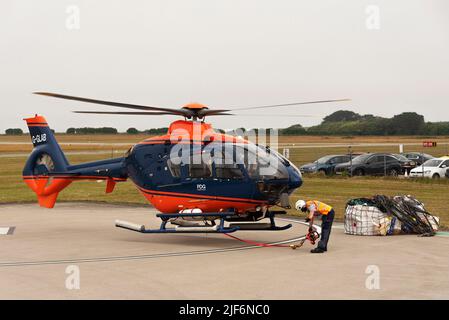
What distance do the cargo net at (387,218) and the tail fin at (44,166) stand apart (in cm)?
870

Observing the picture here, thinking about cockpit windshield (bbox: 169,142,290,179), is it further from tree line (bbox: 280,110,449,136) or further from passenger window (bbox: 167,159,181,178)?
tree line (bbox: 280,110,449,136)

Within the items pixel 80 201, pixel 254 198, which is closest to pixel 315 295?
pixel 254 198

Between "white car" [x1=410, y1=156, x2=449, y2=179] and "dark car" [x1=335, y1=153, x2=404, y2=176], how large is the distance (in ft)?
7.89

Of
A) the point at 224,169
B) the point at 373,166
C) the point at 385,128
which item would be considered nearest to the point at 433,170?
the point at 373,166

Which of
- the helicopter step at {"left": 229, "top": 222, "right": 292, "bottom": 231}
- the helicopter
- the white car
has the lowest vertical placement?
the white car

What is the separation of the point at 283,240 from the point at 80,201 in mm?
13463

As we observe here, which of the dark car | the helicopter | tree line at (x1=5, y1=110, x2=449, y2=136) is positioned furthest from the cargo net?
tree line at (x1=5, y1=110, x2=449, y2=136)

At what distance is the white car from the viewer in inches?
1601

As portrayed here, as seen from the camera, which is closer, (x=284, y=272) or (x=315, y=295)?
(x=315, y=295)

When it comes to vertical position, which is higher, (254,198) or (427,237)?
(254,198)

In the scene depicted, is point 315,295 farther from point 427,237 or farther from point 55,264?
point 427,237

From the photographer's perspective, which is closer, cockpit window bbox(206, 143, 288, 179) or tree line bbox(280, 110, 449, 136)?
cockpit window bbox(206, 143, 288, 179)

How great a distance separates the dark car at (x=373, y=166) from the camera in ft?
143

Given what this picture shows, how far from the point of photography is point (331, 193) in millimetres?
31344
